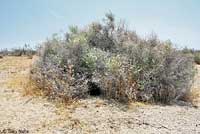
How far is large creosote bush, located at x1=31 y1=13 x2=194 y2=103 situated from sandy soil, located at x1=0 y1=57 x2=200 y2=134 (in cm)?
58

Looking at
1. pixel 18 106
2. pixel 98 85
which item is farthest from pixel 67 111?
pixel 98 85

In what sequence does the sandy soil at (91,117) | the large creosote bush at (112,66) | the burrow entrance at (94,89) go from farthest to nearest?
the burrow entrance at (94,89) < the large creosote bush at (112,66) < the sandy soil at (91,117)

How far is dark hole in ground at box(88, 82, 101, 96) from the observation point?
40.5ft

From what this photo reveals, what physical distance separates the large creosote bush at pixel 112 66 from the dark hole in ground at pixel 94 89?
30 millimetres

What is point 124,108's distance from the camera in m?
10.9

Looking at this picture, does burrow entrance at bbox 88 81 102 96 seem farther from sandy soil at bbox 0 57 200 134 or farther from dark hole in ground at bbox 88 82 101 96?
sandy soil at bbox 0 57 200 134

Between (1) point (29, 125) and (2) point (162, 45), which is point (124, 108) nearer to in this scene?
(1) point (29, 125)

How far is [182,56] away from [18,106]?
240 inches

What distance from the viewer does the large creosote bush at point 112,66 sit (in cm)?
1194

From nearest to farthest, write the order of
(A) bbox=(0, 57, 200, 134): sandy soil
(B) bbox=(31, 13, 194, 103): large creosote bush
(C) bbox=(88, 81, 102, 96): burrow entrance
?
(A) bbox=(0, 57, 200, 134): sandy soil < (B) bbox=(31, 13, 194, 103): large creosote bush < (C) bbox=(88, 81, 102, 96): burrow entrance

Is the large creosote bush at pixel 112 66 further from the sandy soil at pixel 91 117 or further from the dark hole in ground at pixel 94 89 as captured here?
the sandy soil at pixel 91 117

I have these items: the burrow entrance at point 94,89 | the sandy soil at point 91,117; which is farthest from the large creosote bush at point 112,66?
the sandy soil at point 91,117

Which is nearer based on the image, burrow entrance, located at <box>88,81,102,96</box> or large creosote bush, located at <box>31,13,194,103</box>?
large creosote bush, located at <box>31,13,194,103</box>

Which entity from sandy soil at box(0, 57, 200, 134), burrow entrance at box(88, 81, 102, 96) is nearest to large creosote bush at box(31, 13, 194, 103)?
burrow entrance at box(88, 81, 102, 96)
